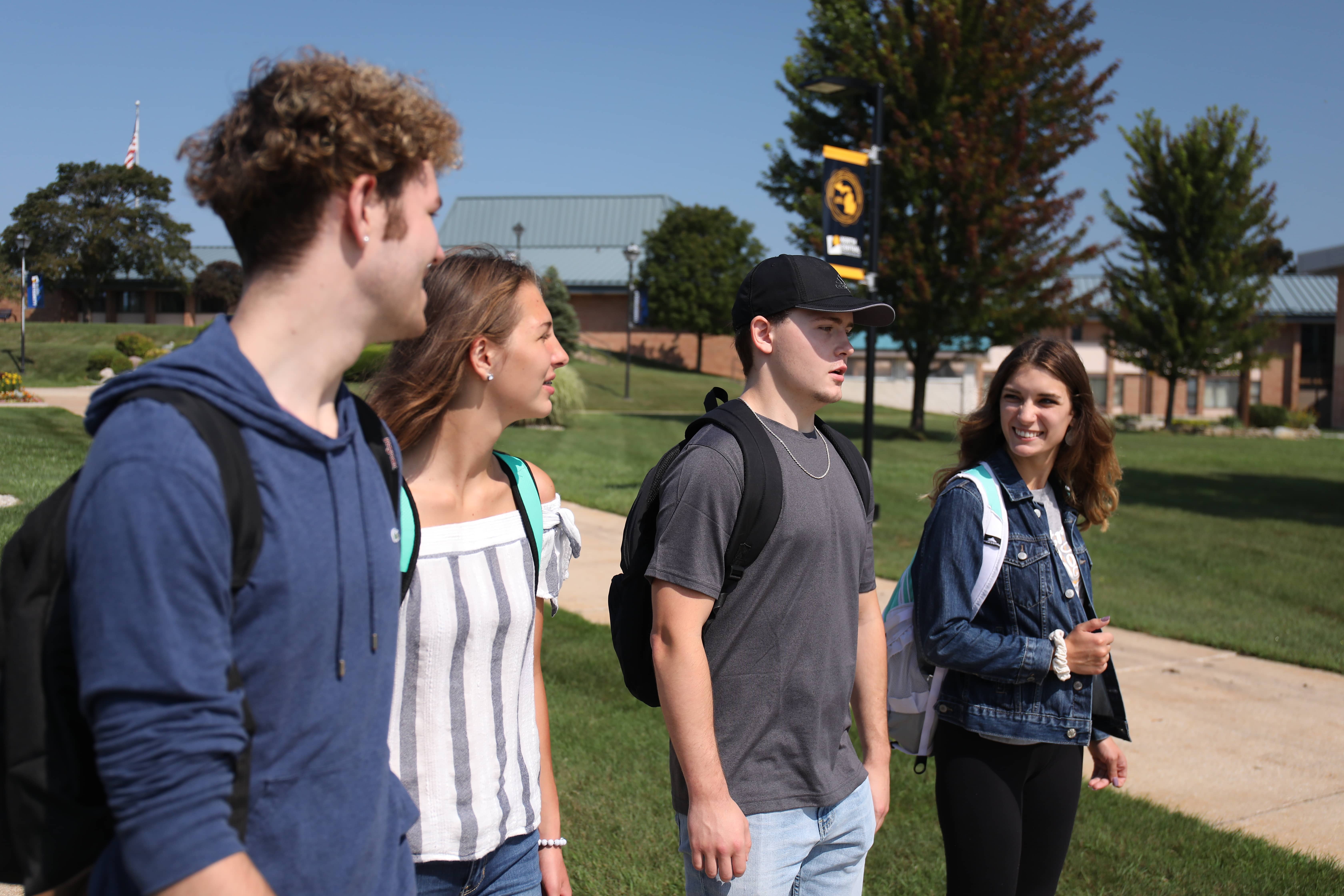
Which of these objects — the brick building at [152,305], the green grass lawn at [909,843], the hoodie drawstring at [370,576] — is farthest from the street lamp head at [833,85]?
the brick building at [152,305]

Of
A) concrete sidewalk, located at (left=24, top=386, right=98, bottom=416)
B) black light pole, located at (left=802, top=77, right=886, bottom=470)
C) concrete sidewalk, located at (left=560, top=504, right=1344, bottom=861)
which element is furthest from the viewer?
concrete sidewalk, located at (left=24, top=386, right=98, bottom=416)

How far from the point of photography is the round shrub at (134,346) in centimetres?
2581

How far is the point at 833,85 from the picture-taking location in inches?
471

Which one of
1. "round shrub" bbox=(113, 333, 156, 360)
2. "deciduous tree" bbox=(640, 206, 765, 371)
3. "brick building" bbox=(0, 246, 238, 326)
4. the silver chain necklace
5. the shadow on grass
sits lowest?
the shadow on grass

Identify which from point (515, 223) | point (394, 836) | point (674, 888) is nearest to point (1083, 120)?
A: point (674, 888)

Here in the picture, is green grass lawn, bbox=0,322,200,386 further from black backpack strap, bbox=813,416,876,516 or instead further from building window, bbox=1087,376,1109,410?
building window, bbox=1087,376,1109,410

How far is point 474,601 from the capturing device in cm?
212

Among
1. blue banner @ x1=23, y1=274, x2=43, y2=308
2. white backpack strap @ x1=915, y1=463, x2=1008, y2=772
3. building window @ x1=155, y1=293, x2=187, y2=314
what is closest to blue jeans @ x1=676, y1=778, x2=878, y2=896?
white backpack strap @ x1=915, y1=463, x2=1008, y2=772

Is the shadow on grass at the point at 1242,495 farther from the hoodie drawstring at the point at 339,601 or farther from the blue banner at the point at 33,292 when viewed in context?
the hoodie drawstring at the point at 339,601

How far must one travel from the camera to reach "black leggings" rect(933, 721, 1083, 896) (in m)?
2.77

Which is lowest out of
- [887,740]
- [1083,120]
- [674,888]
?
[674,888]

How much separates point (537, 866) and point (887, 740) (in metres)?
1.04

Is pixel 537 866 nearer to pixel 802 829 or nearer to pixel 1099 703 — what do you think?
pixel 802 829

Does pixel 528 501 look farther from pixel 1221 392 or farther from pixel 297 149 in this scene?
pixel 1221 392
